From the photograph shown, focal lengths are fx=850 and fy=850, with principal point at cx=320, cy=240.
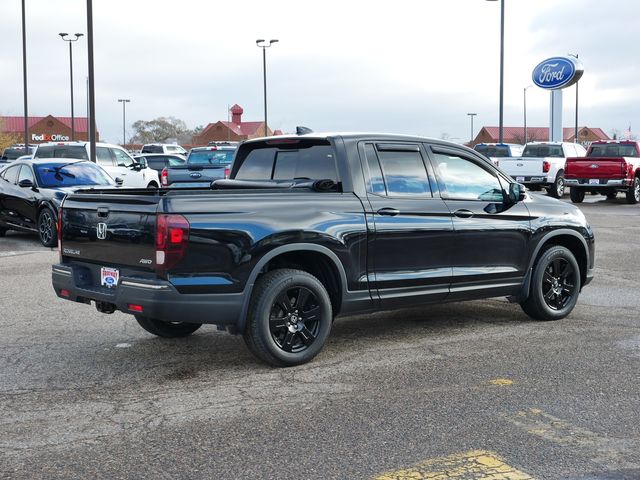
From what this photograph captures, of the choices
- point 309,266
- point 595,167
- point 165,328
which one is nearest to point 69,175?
point 165,328

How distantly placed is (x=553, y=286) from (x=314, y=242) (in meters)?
2.92

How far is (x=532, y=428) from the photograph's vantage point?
4.88 meters

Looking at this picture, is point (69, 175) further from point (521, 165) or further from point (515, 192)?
point (521, 165)

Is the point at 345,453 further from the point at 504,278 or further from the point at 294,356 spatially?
the point at 504,278

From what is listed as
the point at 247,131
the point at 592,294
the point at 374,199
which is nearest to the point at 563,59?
the point at 592,294

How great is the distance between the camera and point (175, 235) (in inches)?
226

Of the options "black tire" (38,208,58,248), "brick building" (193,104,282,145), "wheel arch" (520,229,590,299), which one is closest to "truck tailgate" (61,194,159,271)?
"wheel arch" (520,229,590,299)

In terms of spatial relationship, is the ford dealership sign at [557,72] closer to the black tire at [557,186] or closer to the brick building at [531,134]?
the black tire at [557,186]

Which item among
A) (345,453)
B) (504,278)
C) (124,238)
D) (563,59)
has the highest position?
(563,59)

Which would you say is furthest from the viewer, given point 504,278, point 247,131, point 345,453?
point 247,131

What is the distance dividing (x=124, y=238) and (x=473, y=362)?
9.02 ft

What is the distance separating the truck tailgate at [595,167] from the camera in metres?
25.4

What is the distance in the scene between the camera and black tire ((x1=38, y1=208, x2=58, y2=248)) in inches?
587

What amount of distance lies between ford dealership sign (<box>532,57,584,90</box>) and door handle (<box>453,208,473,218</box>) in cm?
3954
